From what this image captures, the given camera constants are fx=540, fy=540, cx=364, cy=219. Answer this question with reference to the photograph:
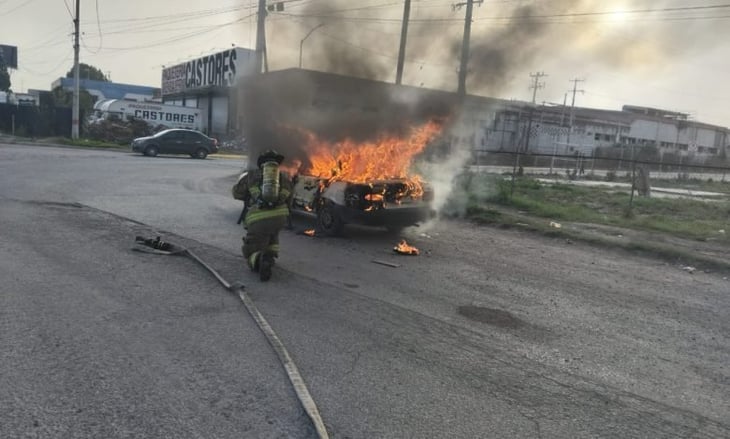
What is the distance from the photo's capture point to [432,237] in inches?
358

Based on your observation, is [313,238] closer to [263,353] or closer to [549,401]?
[263,353]

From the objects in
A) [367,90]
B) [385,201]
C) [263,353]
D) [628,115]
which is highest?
[628,115]

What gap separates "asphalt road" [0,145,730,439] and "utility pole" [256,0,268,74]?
24.4 ft

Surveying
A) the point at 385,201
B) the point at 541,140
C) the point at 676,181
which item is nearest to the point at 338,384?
the point at 385,201

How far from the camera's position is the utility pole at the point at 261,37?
14.0 metres

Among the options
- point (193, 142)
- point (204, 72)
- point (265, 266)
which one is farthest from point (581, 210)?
point (204, 72)

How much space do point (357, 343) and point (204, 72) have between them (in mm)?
38954

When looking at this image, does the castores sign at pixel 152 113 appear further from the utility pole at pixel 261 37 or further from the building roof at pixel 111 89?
the building roof at pixel 111 89

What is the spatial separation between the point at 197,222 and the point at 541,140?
1316 inches

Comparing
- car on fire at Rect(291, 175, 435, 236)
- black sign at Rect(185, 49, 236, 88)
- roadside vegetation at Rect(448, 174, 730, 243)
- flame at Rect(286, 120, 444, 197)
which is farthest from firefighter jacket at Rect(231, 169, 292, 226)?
black sign at Rect(185, 49, 236, 88)

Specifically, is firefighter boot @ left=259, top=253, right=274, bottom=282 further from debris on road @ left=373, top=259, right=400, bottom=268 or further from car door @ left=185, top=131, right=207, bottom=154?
car door @ left=185, top=131, right=207, bottom=154

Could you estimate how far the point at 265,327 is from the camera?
4254 millimetres

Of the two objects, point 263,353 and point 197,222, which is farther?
point 197,222

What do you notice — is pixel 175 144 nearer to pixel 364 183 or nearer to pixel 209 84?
pixel 209 84
